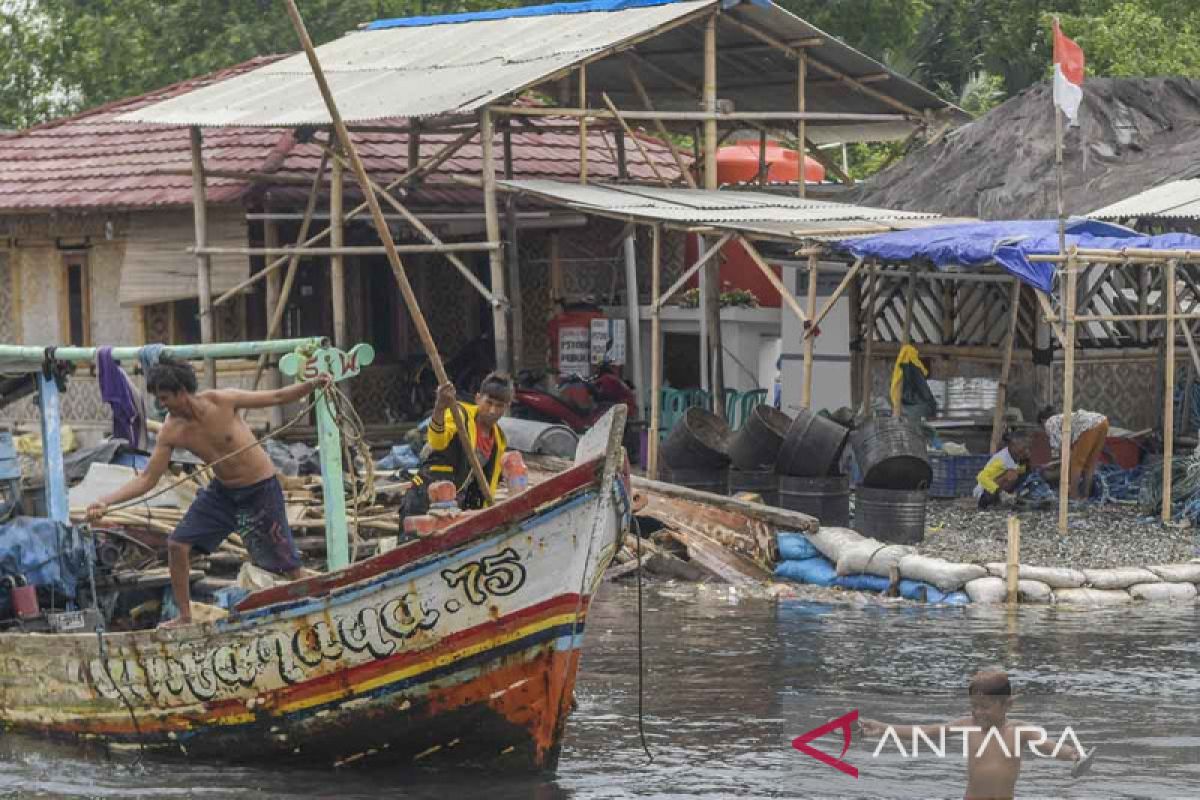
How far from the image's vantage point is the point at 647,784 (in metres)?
10.6

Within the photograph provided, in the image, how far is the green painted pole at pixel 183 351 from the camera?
11.8 m

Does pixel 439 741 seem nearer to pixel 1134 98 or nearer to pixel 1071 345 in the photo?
pixel 1071 345

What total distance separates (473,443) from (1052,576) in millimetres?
5717

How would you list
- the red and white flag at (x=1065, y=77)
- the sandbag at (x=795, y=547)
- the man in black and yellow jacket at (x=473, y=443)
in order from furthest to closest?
the sandbag at (x=795, y=547) → the red and white flag at (x=1065, y=77) → the man in black and yellow jacket at (x=473, y=443)

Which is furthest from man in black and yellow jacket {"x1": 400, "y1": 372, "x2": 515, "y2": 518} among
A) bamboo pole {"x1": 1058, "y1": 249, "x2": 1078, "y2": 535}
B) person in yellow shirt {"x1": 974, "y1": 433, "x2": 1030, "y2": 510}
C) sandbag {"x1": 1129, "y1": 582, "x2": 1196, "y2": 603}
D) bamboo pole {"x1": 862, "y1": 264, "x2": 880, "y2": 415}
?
bamboo pole {"x1": 862, "y1": 264, "x2": 880, "y2": 415}

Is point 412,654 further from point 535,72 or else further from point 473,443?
point 535,72

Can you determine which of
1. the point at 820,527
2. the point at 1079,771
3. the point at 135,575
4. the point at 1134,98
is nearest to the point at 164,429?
the point at 135,575

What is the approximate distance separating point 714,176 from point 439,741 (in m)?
12.2

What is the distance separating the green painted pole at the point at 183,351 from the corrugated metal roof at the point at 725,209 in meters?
6.66

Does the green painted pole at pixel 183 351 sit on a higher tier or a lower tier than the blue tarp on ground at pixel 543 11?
lower

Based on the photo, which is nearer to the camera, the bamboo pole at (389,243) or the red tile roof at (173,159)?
the bamboo pole at (389,243)

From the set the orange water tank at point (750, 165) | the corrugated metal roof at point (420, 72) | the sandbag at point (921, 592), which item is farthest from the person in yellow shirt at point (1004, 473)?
the orange water tank at point (750, 165)

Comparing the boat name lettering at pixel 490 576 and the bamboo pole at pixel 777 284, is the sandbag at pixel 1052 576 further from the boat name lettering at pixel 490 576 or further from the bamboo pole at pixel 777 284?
the boat name lettering at pixel 490 576

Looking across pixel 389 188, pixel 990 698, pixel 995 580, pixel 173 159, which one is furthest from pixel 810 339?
pixel 173 159
